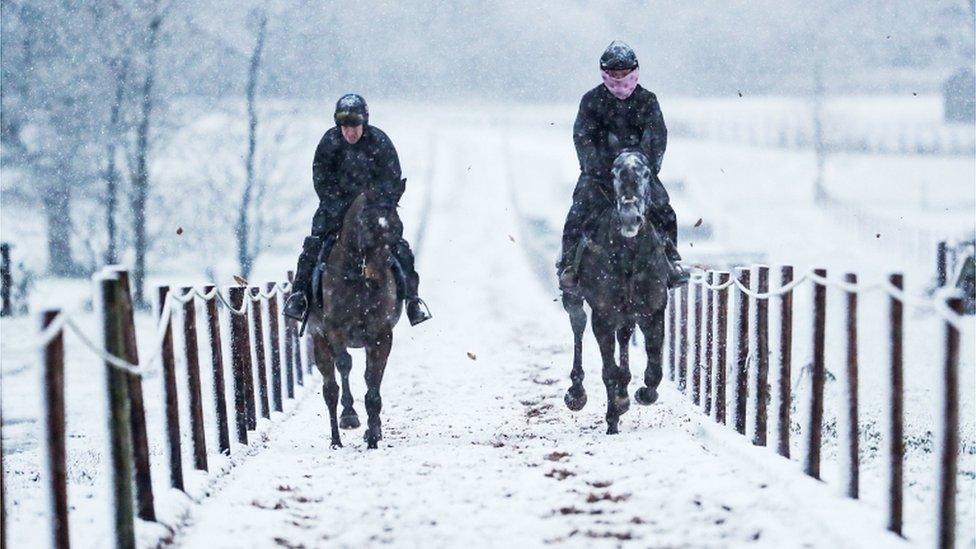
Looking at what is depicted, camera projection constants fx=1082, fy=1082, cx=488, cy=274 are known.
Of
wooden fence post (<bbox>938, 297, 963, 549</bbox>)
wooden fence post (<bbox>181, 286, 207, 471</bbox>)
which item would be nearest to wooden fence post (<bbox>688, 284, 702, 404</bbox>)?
wooden fence post (<bbox>181, 286, 207, 471</bbox>)

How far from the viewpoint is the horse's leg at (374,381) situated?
838 centimetres

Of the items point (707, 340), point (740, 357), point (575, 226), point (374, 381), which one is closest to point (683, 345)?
point (707, 340)

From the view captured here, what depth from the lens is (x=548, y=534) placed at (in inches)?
208

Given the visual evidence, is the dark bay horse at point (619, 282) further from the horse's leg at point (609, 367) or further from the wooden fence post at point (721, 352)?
the wooden fence post at point (721, 352)

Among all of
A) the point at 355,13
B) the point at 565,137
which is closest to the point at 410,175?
the point at 565,137

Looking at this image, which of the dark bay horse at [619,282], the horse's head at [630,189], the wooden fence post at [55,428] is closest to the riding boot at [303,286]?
the dark bay horse at [619,282]

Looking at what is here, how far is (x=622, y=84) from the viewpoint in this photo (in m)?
8.65

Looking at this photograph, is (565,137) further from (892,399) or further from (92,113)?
(892,399)

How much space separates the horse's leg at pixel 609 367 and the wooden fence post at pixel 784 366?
177cm

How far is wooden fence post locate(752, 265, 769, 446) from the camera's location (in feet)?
24.3

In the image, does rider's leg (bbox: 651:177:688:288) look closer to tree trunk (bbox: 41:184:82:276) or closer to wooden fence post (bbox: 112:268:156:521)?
wooden fence post (bbox: 112:268:156:521)

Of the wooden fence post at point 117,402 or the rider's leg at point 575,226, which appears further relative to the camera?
the rider's leg at point 575,226

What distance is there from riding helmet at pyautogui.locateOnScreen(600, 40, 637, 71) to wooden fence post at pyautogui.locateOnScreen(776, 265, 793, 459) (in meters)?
2.56

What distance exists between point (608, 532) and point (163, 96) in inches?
894
